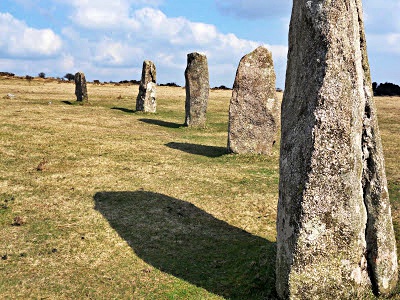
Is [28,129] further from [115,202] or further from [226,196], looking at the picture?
[226,196]

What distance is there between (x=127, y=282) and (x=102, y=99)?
35650 millimetres

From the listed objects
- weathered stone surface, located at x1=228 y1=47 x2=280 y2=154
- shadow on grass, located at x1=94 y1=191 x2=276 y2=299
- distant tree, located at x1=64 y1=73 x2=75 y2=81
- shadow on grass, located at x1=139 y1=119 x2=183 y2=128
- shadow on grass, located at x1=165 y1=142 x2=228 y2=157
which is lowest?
shadow on grass, located at x1=94 y1=191 x2=276 y2=299

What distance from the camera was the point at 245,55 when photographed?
64.1ft

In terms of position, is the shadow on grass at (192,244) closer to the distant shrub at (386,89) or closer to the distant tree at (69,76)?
the distant shrub at (386,89)

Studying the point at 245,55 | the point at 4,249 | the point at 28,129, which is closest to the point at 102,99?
the point at 28,129

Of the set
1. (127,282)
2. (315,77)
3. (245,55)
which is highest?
(245,55)

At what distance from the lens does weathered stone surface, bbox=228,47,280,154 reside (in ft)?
63.6

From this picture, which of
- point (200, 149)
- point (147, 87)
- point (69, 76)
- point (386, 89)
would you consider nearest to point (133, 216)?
point (200, 149)

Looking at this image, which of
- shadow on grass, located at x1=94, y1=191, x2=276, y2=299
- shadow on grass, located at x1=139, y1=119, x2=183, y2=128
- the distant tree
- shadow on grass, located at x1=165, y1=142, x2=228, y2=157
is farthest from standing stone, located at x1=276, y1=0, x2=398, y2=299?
the distant tree

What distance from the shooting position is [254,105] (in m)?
19.6

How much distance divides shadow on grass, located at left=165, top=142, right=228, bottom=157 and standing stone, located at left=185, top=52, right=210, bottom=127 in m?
5.71

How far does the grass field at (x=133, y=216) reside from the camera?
28.7 feet

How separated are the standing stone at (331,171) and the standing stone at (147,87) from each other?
27.0 meters

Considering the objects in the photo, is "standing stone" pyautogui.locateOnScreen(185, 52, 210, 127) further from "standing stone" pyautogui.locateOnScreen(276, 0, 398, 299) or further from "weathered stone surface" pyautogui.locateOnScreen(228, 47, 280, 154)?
"standing stone" pyautogui.locateOnScreen(276, 0, 398, 299)
